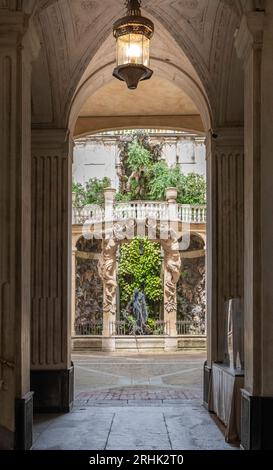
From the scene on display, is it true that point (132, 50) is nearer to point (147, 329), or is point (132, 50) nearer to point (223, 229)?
point (223, 229)

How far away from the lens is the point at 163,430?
8.05m

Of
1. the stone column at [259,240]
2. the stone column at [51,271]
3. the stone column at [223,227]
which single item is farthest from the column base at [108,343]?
the stone column at [259,240]

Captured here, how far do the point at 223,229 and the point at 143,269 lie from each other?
1689 centimetres

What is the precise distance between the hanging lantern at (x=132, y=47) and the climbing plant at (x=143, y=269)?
2054 centimetres

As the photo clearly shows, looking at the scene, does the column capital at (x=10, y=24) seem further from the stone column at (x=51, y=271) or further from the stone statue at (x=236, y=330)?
the stone statue at (x=236, y=330)

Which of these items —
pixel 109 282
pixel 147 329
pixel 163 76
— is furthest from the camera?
pixel 147 329

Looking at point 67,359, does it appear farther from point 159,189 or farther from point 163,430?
point 159,189

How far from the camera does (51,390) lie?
9.61m

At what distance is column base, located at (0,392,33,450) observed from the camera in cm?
586

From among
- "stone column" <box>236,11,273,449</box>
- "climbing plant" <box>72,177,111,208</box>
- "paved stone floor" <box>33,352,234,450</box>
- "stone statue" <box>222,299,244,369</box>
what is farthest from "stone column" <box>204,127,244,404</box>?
"climbing plant" <box>72,177,111,208</box>

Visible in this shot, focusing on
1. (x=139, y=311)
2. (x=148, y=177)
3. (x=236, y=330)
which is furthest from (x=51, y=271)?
(x=148, y=177)

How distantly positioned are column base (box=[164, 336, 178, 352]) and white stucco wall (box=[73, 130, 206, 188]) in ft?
28.8

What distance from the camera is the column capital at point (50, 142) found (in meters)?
9.93
